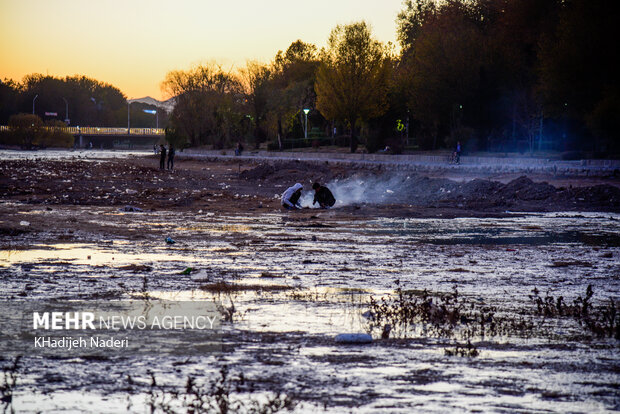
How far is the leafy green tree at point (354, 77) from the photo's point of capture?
72.1m

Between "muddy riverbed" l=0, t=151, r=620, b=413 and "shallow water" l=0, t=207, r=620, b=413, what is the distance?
3cm

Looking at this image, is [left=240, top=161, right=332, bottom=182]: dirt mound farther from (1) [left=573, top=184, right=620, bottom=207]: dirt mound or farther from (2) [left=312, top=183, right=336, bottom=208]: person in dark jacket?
(2) [left=312, top=183, right=336, bottom=208]: person in dark jacket

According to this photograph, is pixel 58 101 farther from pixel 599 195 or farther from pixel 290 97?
pixel 599 195

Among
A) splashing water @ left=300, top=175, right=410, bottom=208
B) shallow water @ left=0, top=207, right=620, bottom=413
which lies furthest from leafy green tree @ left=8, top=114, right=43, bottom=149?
shallow water @ left=0, top=207, right=620, bottom=413

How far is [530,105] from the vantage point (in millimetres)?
61406

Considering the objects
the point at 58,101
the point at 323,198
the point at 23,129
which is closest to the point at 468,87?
the point at 323,198

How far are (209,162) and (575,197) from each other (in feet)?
170

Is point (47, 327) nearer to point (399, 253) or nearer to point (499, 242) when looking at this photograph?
point (399, 253)

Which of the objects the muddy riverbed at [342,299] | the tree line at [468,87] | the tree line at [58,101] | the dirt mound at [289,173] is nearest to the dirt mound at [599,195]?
the muddy riverbed at [342,299]

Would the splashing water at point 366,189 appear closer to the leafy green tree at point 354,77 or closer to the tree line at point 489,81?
the tree line at point 489,81

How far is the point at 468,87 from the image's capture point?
65.3m

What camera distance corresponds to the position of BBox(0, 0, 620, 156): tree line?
51.5m

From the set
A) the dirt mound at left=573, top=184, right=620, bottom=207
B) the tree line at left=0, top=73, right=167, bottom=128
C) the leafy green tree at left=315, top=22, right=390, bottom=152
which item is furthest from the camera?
the tree line at left=0, top=73, right=167, bottom=128

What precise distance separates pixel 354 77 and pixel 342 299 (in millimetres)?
64494
